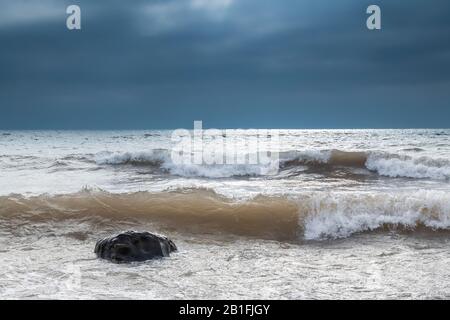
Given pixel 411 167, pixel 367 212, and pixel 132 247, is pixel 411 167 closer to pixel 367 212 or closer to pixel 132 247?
pixel 367 212

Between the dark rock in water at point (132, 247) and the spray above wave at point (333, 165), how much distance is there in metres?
12.2

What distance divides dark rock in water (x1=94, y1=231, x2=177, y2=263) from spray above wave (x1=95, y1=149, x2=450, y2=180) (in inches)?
479

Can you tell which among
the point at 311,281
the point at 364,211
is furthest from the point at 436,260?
the point at 364,211

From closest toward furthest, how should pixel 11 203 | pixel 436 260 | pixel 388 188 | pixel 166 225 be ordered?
pixel 436 260 < pixel 166 225 < pixel 11 203 < pixel 388 188

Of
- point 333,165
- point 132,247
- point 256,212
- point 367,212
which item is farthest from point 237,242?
point 333,165

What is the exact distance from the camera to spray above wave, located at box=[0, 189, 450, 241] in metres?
8.09

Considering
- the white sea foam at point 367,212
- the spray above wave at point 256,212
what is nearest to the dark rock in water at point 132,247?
the spray above wave at point 256,212

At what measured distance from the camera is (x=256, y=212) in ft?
29.1

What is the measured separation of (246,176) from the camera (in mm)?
17953

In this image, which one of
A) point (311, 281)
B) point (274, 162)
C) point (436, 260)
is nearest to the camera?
point (311, 281)

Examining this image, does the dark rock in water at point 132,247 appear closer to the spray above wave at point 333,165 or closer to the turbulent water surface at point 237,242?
the turbulent water surface at point 237,242

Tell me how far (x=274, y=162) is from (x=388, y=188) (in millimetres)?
6798

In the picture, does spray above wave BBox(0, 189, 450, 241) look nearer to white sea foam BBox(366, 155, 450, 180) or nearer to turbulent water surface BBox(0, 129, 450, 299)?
turbulent water surface BBox(0, 129, 450, 299)

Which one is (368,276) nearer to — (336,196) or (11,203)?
(336,196)
